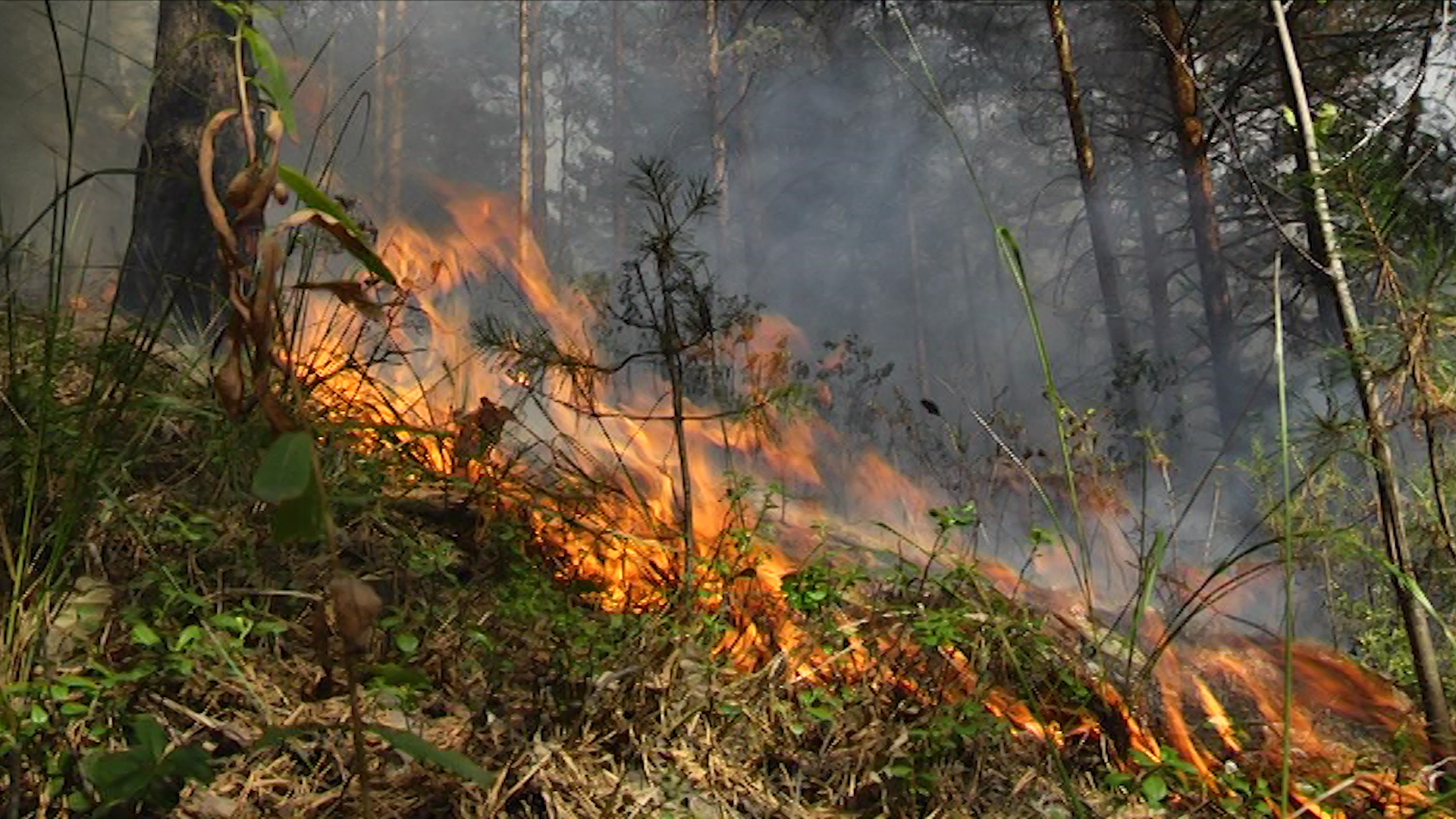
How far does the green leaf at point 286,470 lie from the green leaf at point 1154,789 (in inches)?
71.1

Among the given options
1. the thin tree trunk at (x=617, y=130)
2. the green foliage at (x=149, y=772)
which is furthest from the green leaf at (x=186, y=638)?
the thin tree trunk at (x=617, y=130)

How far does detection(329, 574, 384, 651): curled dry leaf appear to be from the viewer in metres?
1.00

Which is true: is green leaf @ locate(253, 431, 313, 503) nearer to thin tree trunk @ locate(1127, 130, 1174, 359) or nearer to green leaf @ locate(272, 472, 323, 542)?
green leaf @ locate(272, 472, 323, 542)

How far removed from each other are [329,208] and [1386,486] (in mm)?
2290

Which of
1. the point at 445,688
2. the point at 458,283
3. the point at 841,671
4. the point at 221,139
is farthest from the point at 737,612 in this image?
the point at 458,283

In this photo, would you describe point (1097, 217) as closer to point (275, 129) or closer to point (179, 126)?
point (179, 126)

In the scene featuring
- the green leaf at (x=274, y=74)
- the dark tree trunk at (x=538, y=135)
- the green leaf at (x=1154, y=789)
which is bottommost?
the green leaf at (x=1154, y=789)

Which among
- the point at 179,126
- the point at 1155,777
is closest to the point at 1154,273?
the point at 179,126

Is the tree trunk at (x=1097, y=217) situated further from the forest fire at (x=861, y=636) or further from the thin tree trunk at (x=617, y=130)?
the thin tree trunk at (x=617, y=130)

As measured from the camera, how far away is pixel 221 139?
228 inches

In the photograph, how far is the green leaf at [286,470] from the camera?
91cm

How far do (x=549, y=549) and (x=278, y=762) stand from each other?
1066 mm

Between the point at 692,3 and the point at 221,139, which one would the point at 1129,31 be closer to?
the point at 221,139

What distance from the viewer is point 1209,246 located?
955cm
